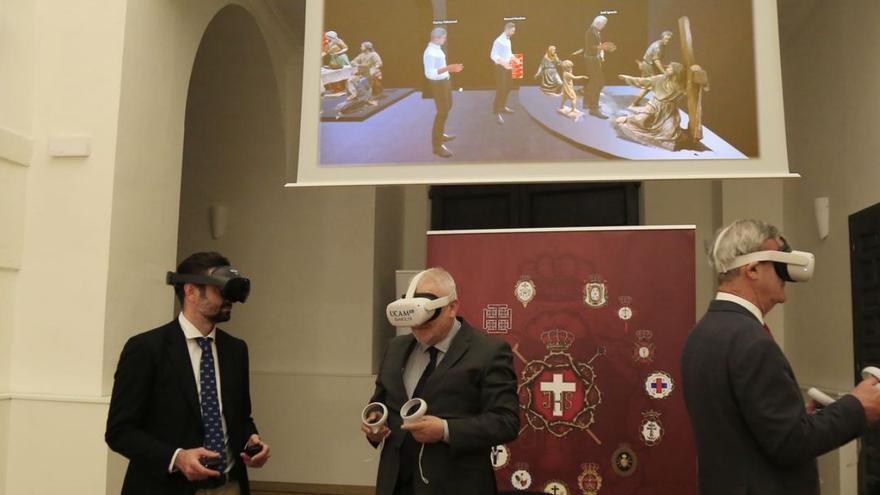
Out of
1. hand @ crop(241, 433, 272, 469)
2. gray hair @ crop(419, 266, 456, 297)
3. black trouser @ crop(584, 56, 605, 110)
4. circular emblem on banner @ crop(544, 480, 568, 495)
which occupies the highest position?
black trouser @ crop(584, 56, 605, 110)

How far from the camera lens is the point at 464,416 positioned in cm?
254

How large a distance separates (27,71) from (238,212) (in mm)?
3081

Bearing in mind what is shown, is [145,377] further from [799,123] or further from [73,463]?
[799,123]

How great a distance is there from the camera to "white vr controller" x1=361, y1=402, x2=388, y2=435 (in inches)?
97.0

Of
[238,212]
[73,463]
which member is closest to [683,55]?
[73,463]

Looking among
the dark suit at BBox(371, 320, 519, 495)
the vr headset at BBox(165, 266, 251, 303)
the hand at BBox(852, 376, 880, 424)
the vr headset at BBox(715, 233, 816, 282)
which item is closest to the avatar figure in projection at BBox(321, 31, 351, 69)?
the vr headset at BBox(165, 266, 251, 303)

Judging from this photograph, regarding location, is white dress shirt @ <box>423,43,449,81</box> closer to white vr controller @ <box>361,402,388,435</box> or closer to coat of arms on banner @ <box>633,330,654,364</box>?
coat of arms on banner @ <box>633,330,654,364</box>

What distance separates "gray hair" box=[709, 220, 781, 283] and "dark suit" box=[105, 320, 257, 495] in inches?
71.1

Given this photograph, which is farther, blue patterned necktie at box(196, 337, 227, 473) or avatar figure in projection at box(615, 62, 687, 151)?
avatar figure in projection at box(615, 62, 687, 151)

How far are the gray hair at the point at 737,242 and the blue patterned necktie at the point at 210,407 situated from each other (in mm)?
1818

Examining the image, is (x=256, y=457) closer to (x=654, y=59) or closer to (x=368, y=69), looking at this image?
(x=368, y=69)

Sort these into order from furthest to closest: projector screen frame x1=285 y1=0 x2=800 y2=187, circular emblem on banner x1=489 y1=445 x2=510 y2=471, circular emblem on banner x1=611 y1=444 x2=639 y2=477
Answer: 1. circular emblem on banner x1=489 y1=445 x2=510 y2=471
2. circular emblem on banner x1=611 y1=444 x2=639 y2=477
3. projector screen frame x1=285 y1=0 x2=800 y2=187

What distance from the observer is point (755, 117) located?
4059 millimetres

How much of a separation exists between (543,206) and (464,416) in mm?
4745
